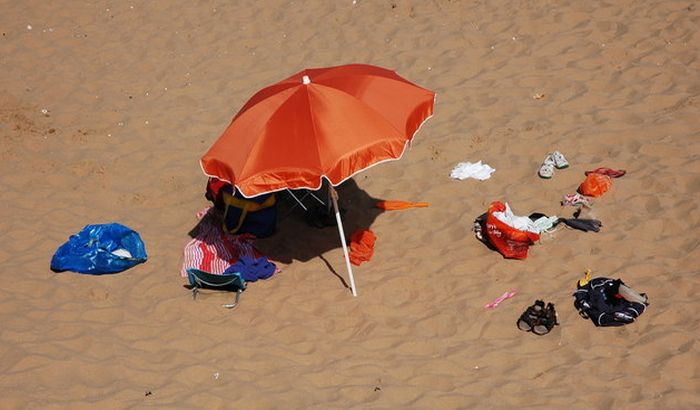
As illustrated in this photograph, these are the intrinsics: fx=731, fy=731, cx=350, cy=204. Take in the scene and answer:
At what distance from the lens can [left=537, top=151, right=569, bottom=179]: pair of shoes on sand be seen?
24.4 ft

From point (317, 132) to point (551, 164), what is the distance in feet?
9.34

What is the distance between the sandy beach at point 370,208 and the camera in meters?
5.48

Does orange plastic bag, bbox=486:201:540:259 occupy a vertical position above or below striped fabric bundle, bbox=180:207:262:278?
below

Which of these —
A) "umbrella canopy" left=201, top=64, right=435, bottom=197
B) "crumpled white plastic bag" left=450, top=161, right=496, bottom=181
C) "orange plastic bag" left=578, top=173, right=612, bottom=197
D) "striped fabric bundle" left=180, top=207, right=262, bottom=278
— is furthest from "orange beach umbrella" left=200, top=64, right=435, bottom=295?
"orange plastic bag" left=578, top=173, right=612, bottom=197

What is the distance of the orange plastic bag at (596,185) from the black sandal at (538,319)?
1.70m

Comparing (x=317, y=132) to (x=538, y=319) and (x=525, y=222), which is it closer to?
(x=525, y=222)

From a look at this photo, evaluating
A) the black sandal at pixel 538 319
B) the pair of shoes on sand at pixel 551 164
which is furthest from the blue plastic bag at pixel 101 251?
the pair of shoes on sand at pixel 551 164

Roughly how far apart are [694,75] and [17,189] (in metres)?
7.94

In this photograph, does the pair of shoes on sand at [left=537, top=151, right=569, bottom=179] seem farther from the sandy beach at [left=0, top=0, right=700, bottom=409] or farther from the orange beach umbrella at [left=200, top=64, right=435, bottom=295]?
the orange beach umbrella at [left=200, top=64, right=435, bottom=295]

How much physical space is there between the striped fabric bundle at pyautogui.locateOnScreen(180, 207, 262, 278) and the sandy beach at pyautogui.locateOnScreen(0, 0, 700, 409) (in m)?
0.21

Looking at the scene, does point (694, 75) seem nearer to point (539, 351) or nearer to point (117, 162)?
point (539, 351)

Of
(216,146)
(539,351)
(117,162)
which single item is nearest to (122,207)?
(117,162)

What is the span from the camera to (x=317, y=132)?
590 centimetres

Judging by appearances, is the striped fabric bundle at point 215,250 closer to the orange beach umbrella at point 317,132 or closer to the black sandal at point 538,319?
the orange beach umbrella at point 317,132
